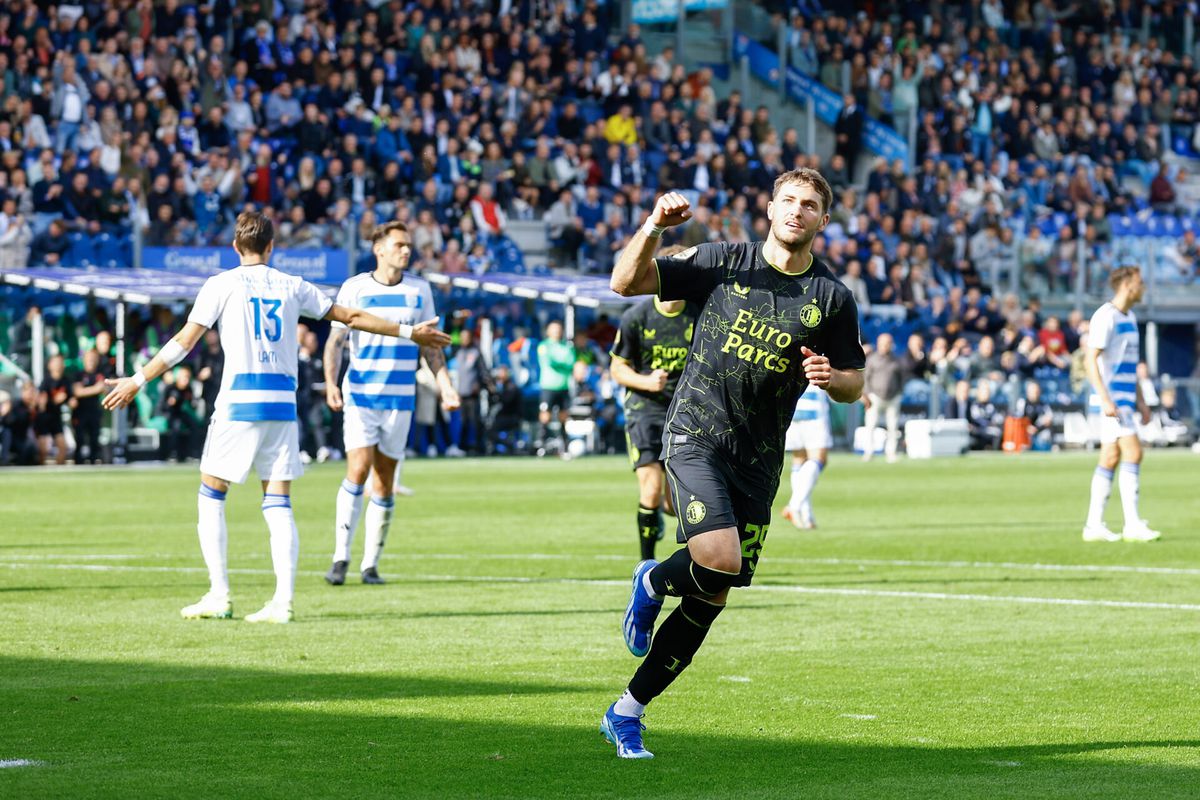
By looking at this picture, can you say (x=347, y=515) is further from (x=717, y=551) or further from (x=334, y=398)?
(x=717, y=551)

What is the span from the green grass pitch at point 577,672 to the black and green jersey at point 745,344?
1132mm

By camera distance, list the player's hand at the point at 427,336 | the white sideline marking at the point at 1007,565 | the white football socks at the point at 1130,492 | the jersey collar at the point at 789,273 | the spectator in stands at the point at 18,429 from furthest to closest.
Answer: the spectator in stands at the point at 18,429 → the white football socks at the point at 1130,492 → the white sideline marking at the point at 1007,565 → the player's hand at the point at 427,336 → the jersey collar at the point at 789,273

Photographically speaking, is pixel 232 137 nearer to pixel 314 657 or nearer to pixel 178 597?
pixel 178 597

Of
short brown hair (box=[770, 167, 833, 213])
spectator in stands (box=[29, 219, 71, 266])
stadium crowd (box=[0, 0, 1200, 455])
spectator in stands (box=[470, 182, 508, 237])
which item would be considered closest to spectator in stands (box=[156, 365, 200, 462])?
stadium crowd (box=[0, 0, 1200, 455])

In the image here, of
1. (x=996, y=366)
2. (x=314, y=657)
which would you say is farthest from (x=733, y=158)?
(x=314, y=657)

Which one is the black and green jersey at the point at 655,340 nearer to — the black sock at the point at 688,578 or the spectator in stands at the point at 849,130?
the black sock at the point at 688,578

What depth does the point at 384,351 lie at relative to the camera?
13.7 m

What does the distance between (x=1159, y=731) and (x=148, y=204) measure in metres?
25.7

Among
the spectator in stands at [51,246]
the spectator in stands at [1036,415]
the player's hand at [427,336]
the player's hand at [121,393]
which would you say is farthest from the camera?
the spectator in stands at [1036,415]

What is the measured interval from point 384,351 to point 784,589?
10.5 ft

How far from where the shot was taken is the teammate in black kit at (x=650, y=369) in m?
13.7

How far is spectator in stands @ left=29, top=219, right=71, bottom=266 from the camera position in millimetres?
30000

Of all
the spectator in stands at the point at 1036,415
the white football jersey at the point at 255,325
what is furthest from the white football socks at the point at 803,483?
the spectator in stands at the point at 1036,415

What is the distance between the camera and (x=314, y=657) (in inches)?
382
